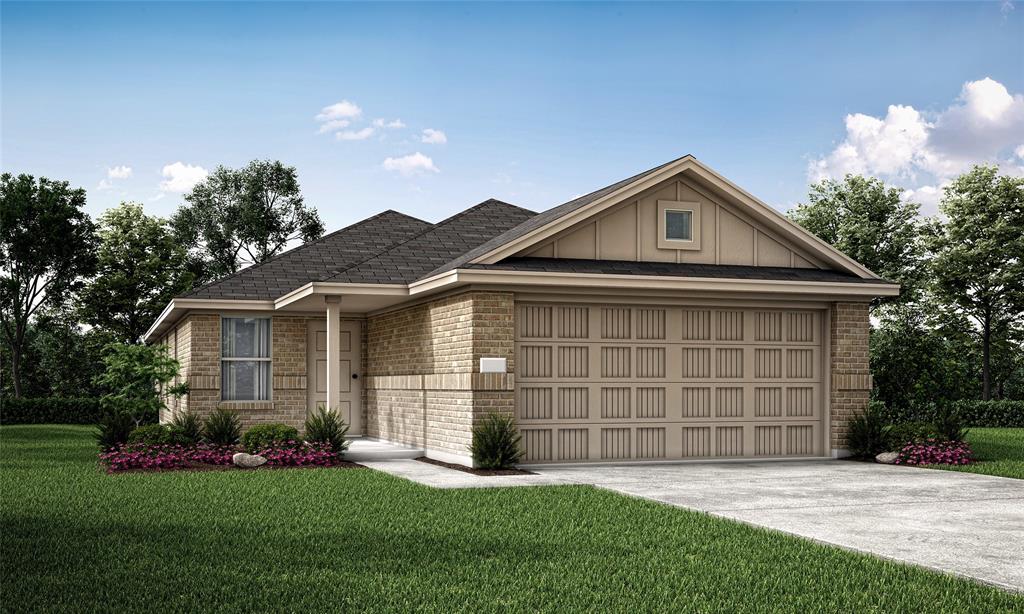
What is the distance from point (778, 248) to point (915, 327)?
23092 mm

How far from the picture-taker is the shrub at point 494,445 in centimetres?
1532

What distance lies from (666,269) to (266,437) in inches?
271

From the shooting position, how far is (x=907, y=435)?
1711cm

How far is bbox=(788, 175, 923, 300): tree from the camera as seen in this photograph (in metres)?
39.8

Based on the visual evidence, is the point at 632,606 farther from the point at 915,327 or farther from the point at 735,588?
the point at 915,327

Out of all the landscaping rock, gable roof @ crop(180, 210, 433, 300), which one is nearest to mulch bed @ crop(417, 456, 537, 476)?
the landscaping rock

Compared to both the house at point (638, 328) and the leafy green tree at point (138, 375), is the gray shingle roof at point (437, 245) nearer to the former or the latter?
the house at point (638, 328)

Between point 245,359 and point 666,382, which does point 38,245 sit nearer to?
point 245,359

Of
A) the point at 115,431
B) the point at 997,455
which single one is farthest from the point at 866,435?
the point at 115,431

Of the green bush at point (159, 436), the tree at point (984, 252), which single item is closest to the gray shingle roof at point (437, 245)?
the green bush at point (159, 436)

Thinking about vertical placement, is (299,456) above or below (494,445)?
below

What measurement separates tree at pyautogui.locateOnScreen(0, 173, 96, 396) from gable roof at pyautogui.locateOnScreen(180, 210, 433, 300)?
73.5ft

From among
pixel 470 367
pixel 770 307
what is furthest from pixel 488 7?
pixel 770 307

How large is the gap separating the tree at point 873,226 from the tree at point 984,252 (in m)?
1.71
